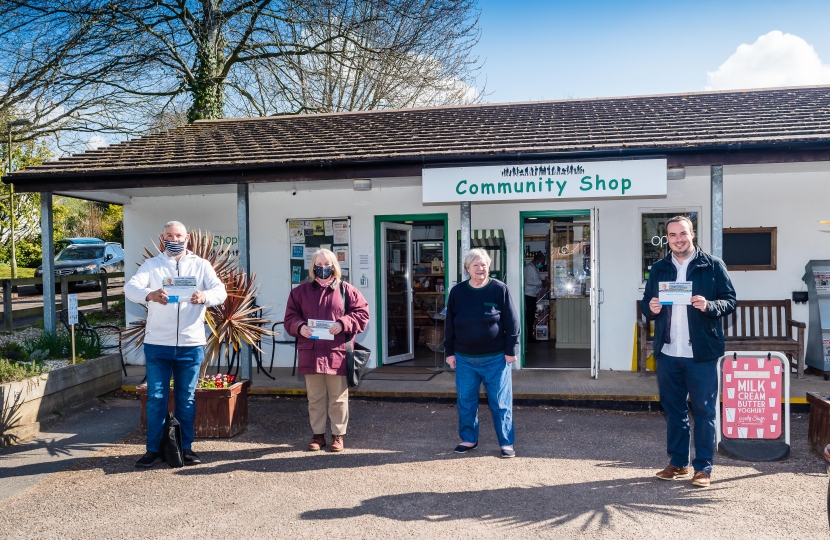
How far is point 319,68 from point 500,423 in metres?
14.5

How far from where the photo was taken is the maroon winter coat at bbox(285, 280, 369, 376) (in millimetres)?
5273

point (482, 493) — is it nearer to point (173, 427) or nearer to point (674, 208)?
point (173, 427)

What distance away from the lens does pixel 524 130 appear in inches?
327

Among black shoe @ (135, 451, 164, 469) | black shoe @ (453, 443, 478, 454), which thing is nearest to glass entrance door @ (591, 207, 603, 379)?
black shoe @ (453, 443, 478, 454)

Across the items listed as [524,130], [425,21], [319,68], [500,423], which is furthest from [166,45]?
[500,423]

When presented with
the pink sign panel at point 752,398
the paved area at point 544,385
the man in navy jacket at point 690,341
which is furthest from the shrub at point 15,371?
the pink sign panel at point 752,398

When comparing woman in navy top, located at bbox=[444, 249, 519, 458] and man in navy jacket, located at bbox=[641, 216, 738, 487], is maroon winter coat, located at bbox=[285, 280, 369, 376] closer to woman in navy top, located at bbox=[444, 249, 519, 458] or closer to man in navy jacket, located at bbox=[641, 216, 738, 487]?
woman in navy top, located at bbox=[444, 249, 519, 458]

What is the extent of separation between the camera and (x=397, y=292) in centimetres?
948

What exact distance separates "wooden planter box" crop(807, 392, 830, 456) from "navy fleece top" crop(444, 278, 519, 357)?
99.0 inches

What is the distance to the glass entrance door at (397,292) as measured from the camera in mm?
9141

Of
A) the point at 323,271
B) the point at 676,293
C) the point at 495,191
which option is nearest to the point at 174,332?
the point at 323,271

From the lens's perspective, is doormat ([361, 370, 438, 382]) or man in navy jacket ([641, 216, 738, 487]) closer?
man in navy jacket ([641, 216, 738, 487])

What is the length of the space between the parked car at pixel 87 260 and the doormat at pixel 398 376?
15491mm

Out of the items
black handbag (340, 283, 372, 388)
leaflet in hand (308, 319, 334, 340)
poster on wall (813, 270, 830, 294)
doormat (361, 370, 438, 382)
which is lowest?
doormat (361, 370, 438, 382)
